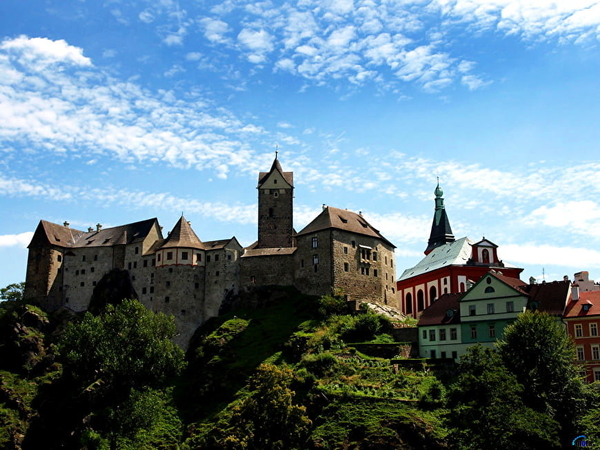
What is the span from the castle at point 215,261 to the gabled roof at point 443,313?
1633 cm

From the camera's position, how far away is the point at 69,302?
359ft

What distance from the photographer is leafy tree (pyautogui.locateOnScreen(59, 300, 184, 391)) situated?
3191 inches

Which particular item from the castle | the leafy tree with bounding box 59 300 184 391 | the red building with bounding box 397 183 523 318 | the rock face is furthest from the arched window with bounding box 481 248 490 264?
the rock face

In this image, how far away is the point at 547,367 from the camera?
61188 mm

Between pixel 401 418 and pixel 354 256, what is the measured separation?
1445 inches

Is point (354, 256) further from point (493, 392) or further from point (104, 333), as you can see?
point (493, 392)

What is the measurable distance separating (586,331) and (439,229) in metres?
66.9

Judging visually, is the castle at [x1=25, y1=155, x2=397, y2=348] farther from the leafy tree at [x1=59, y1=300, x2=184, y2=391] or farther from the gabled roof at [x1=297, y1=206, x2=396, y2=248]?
the leafy tree at [x1=59, y1=300, x2=184, y2=391]

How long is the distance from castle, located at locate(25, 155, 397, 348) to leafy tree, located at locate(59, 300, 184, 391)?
1415cm

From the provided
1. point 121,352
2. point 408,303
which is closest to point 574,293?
point 408,303

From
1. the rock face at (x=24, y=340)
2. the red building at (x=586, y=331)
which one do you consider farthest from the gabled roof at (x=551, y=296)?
the rock face at (x=24, y=340)

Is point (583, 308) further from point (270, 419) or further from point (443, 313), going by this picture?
point (270, 419)

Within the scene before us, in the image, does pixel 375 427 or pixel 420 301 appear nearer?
pixel 375 427

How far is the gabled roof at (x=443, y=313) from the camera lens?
77.1 metres
